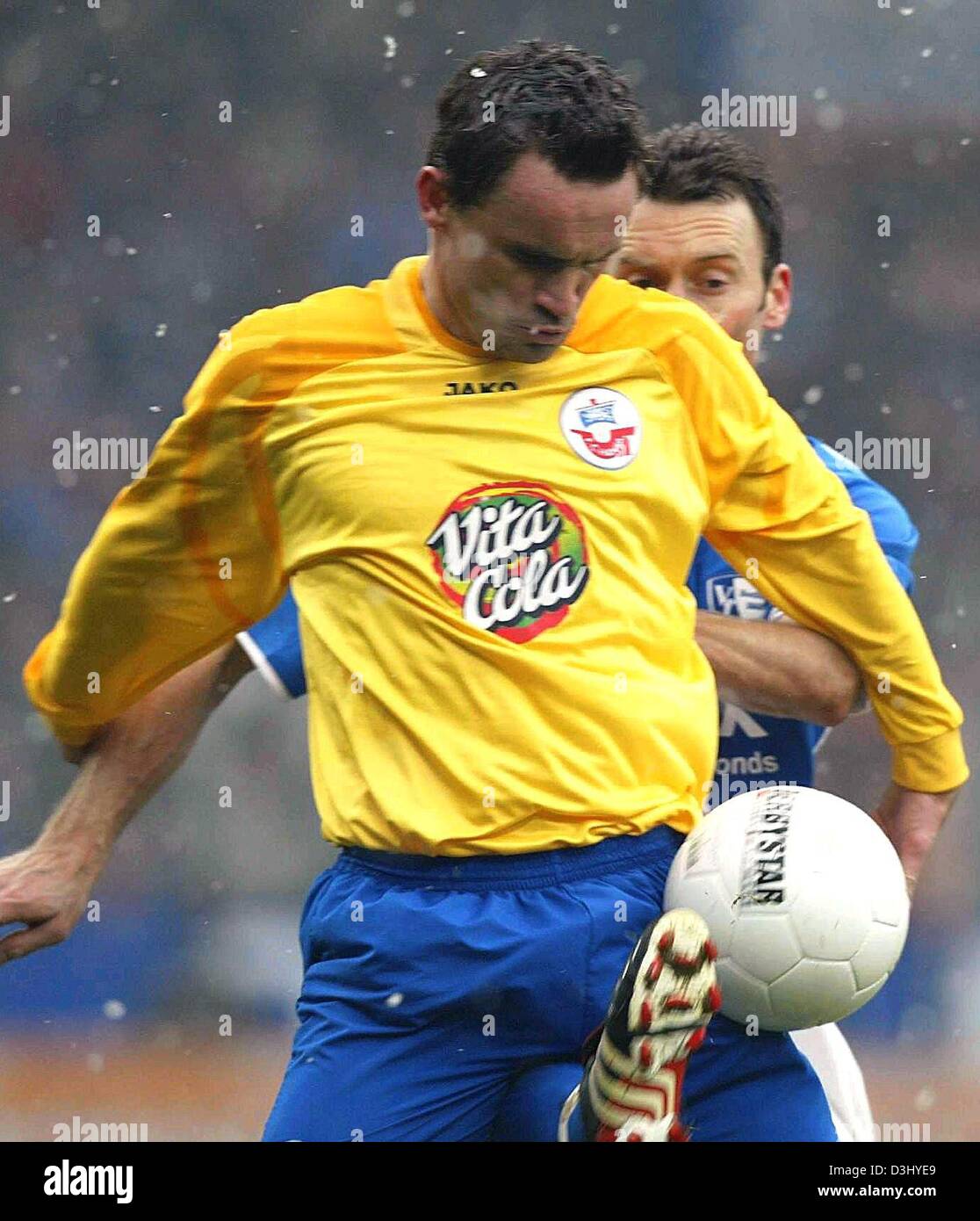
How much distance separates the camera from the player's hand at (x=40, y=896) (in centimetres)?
314

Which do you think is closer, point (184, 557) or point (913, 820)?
point (184, 557)

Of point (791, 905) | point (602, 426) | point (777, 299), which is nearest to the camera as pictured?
point (791, 905)

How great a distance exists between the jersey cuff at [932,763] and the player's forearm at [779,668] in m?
0.13

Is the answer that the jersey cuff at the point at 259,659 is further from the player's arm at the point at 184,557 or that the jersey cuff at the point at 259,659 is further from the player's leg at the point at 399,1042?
the player's leg at the point at 399,1042

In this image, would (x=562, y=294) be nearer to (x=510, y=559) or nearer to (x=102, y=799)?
(x=510, y=559)

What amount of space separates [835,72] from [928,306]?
1.35 m

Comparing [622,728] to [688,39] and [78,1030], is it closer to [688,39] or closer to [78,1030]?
[78,1030]

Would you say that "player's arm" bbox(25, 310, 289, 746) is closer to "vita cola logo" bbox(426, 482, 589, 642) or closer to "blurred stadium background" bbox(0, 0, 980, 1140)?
"vita cola logo" bbox(426, 482, 589, 642)

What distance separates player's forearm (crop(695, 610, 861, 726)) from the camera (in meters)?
3.25

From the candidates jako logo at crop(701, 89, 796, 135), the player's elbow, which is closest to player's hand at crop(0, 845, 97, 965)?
the player's elbow

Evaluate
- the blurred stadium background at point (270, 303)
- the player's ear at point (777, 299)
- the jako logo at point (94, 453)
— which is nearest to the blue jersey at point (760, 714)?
the player's ear at point (777, 299)

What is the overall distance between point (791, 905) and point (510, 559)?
614 millimetres

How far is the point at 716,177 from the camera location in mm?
4082
